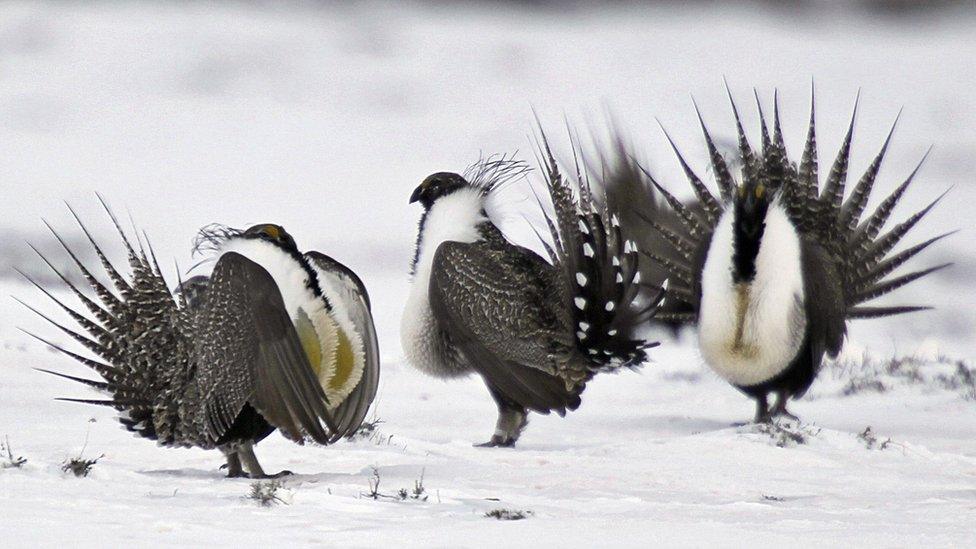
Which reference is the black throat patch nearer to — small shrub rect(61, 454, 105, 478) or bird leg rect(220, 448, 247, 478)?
bird leg rect(220, 448, 247, 478)

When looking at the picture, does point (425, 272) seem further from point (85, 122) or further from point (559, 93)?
point (559, 93)

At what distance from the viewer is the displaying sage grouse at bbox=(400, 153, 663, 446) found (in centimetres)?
532

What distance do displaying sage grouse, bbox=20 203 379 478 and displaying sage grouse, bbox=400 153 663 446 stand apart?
2.53ft

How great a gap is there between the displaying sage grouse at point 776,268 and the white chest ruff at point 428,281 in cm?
91

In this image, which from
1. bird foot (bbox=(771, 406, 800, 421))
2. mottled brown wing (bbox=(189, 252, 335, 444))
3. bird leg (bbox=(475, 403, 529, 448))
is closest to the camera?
mottled brown wing (bbox=(189, 252, 335, 444))

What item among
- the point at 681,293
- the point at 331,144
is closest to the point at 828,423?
the point at 681,293

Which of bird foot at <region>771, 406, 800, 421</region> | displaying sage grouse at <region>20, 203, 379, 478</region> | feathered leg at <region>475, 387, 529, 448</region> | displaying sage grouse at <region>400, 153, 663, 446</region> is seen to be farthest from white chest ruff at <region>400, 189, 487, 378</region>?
bird foot at <region>771, 406, 800, 421</region>

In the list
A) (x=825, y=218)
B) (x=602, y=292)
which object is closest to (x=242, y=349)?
(x=602, y=292)

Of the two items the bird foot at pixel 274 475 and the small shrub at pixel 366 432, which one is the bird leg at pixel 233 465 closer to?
the bird foot at pixel 274 475

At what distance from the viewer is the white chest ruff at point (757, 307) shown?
5.68 m

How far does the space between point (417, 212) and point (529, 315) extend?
1038 cm

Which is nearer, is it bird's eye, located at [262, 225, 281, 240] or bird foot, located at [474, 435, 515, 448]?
bird's eye, located at [262, 225, 281, 240]

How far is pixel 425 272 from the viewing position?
554 cm

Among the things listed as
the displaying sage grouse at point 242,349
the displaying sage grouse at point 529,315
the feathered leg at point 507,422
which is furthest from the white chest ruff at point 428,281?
the displaying sage grouse at point 242,349
